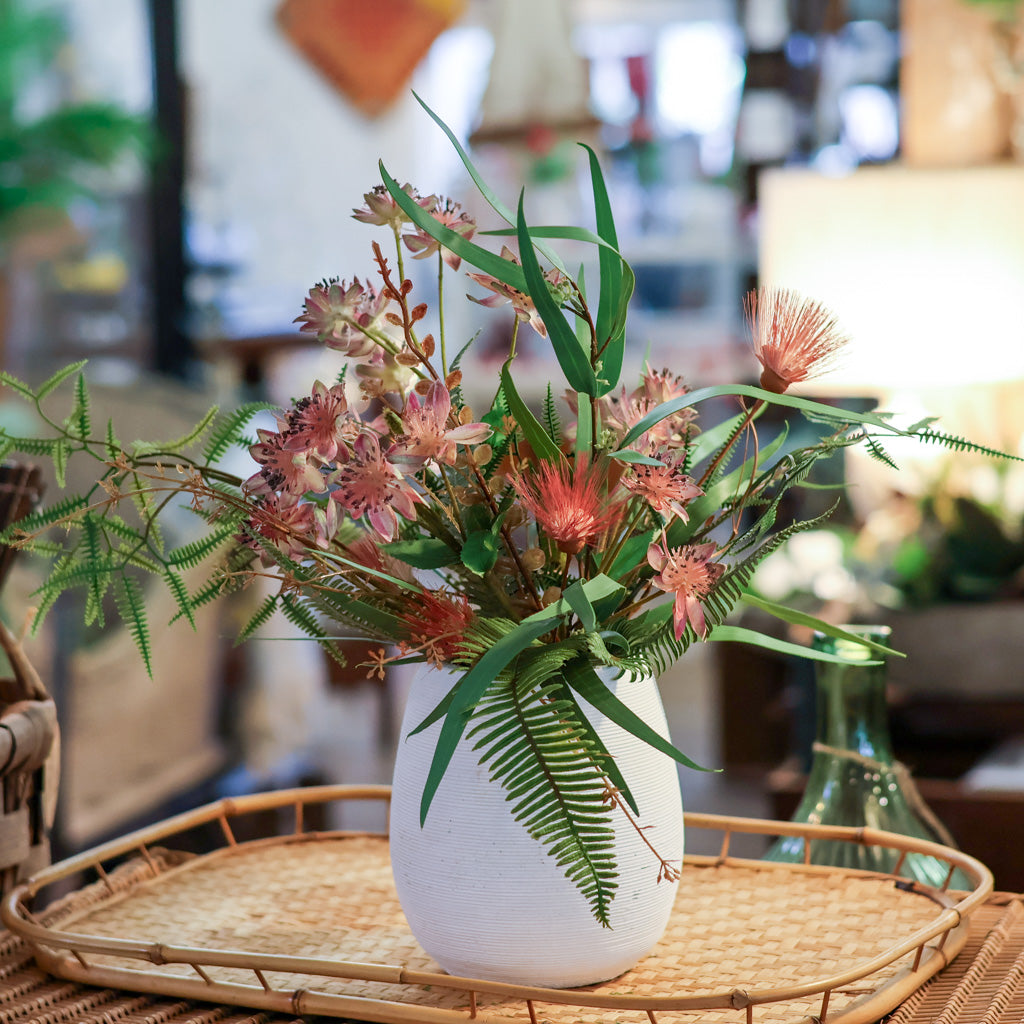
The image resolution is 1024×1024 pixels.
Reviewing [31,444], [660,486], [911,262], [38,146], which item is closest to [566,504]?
[660,486]

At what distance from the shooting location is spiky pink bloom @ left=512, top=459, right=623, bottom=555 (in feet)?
1.60

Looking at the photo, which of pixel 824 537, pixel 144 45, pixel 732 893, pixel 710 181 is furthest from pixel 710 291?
pixel 732 893

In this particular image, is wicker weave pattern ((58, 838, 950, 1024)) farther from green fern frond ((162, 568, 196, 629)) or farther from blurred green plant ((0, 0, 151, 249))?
blurred green plant ((0, 0, 151, 249))

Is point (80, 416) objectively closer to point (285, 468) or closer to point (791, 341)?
point (285, 468)

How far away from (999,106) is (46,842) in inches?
73.5

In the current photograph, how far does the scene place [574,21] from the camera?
430 cm

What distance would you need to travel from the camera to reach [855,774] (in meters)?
0.74

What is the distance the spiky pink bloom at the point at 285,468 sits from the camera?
0.51 meters

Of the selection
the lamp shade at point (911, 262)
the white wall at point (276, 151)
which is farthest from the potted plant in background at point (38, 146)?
the lamp shade at point (911, 262)

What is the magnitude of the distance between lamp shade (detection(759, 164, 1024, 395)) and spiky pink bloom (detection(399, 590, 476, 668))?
100 centimetres

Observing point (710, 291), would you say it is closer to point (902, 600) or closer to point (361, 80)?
point (361, 80)

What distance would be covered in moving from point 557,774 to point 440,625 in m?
0.08

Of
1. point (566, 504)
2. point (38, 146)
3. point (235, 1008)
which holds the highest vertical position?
point (38, 146)

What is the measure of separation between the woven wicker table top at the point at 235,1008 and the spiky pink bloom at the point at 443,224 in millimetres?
340
